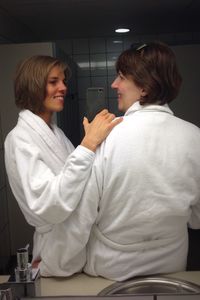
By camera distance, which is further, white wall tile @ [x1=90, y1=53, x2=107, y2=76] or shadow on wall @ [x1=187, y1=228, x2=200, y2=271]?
white wall tile @ [x1=90, y1=53, x2=107, y2=76]

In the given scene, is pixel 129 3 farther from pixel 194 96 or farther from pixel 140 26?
pixel 194 96

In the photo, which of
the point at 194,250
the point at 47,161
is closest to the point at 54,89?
the point at 47,161

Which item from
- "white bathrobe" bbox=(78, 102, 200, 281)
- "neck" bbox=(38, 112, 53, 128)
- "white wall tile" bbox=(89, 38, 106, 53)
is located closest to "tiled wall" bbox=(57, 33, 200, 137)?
"white wall tile" bbox=(89, 38, 106, 53)

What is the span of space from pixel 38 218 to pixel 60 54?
1197 mm

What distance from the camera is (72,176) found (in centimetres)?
59

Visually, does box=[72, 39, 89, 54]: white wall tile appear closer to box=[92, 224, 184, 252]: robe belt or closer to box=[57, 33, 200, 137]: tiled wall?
box=[57, 33, 200, 137]: tiled wall

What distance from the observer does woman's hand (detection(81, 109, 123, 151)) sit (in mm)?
618

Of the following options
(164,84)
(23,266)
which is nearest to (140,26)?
(164,84)

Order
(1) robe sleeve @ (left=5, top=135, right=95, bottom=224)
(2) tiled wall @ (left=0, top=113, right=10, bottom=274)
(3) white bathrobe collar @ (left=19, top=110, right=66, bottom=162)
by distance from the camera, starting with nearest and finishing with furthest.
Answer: (1) robe sleeve @ (left=5, top=135, right=95, bottom=224), (3) white bathrobe collar @ (left=19, top=110, right=66, bottom=162), (2) tiled wall @ (left=0, top=113, right=10, bottom=274)

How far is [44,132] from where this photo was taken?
0.75 m

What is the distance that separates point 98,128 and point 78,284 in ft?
0.98

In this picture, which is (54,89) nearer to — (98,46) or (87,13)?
(87,13)

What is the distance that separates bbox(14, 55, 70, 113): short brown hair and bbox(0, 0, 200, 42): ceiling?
6.4 inches

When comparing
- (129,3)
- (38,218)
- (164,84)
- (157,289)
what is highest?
(129,3)
